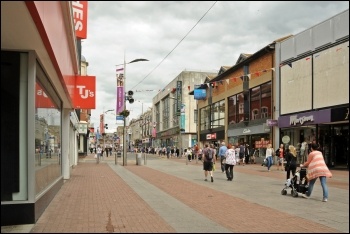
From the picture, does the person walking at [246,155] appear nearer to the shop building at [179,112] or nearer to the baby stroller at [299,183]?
the baby stroller at [299,183]

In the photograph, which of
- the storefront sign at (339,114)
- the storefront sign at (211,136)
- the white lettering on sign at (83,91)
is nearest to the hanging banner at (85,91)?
the white lettering on sign at (83,91)

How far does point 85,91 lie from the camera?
14859 millimetres

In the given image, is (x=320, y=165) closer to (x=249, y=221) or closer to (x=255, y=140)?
(x=249, y=221)

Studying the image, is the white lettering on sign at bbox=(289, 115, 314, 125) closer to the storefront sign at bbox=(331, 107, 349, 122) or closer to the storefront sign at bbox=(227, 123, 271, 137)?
the storefront sign at bbox=(331, 107, 349, 122)

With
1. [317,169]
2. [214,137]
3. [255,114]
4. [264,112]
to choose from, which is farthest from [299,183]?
[214,137]

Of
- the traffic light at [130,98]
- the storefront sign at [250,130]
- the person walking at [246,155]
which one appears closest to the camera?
the traffic light at [130,98]

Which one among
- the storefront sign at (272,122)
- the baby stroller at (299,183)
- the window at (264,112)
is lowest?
the baby stroller at (299,183)

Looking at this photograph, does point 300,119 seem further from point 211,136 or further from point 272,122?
point 211,136

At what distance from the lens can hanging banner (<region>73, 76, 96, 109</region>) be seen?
48.5 ft

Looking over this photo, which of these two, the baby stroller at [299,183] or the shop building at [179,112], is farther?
the shop building at [179,112]

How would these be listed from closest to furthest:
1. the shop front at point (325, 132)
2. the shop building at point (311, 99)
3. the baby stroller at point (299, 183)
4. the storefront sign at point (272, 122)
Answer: the baby stroller at point (299, 183) → the shop building at point (311, 99) → the shop front at point (325, 132) → the storefront sign at point (272, 122)

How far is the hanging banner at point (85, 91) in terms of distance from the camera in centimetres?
1477

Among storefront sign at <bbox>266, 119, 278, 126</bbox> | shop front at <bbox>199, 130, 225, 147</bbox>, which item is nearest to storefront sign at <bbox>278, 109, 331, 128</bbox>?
storefront sign at <bbox>266, 119, 278, 126</bbox>

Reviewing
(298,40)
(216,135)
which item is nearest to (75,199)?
(298,40)
